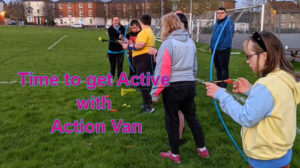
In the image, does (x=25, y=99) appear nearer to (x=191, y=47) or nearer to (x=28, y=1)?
(x=191, y=47)

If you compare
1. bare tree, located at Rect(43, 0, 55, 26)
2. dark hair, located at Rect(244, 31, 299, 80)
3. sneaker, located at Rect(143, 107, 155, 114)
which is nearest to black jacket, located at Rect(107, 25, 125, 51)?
sneaker, located at Rect(143, 107, 155, 114)

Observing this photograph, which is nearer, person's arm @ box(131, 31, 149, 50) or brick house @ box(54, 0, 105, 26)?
person's arm @ box(131, 31, 149, 50)

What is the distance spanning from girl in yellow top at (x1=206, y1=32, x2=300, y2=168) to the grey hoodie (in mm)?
Answer: 1161

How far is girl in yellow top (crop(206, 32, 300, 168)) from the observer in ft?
5.50

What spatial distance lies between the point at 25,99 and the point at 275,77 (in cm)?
581

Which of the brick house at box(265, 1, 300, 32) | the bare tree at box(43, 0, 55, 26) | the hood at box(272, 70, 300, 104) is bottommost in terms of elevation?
the hood at box(272, 70, 300, 104)

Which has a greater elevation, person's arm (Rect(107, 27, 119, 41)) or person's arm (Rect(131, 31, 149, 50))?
→ person's arm (Rect(107, 27, 119, 41))

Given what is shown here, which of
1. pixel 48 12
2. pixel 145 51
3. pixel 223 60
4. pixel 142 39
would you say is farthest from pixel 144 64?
pixel 48 12

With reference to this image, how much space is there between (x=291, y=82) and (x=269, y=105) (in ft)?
0.74

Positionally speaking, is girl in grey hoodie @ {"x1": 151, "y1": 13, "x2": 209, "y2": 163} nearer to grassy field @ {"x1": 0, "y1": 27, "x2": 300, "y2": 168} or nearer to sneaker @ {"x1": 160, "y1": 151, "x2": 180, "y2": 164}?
sneaker @ {"x1": 160, "y1": 151, "x2": 180, "y2": 164}

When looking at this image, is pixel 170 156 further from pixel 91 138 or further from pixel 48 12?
pixel 48 12

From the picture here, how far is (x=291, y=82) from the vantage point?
5.63 ft

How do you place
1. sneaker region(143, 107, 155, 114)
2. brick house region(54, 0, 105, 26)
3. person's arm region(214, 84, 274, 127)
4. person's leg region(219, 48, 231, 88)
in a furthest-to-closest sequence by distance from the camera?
brick house region(54, 0, 105, 26) < person's leg region(219, 48, 231, 88) < sneaker region(143, 107, 155, 114) < person's arm region(214, 84, 274, 127)

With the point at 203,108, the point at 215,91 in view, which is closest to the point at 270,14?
the point at 203,108
